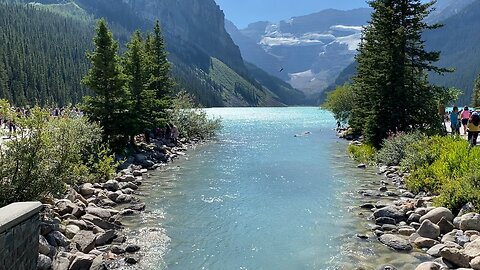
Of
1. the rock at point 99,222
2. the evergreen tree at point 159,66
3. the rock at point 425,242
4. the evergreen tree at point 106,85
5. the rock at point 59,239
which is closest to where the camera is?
the rock at point 59,239

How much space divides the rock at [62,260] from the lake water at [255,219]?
1.87m

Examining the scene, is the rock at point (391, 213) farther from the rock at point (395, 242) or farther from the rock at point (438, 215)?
the rock at point (395, 242)

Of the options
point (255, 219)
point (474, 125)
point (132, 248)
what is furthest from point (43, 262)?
point (474, 125)

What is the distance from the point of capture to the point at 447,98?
38.2 meters

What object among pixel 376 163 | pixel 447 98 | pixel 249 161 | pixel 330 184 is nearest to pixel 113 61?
pixel 249 161

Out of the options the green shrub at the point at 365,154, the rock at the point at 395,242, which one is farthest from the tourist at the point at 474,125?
the rock at the point at 395,242

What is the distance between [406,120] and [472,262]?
24234 mm

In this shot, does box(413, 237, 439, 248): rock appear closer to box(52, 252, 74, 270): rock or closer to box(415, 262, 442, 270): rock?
box(415, 262, 442, 270): rock

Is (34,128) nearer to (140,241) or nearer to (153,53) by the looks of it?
(140,241)

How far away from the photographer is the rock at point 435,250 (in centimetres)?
1268

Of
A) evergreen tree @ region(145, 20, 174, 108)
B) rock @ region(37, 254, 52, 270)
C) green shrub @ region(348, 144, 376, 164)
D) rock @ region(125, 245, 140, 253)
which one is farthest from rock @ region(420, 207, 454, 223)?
evergreen tree @ region(145, 20, 174, 108)

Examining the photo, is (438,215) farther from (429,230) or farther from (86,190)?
(86,190)

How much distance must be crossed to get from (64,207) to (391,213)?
494 inches

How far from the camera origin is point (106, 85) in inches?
1217
